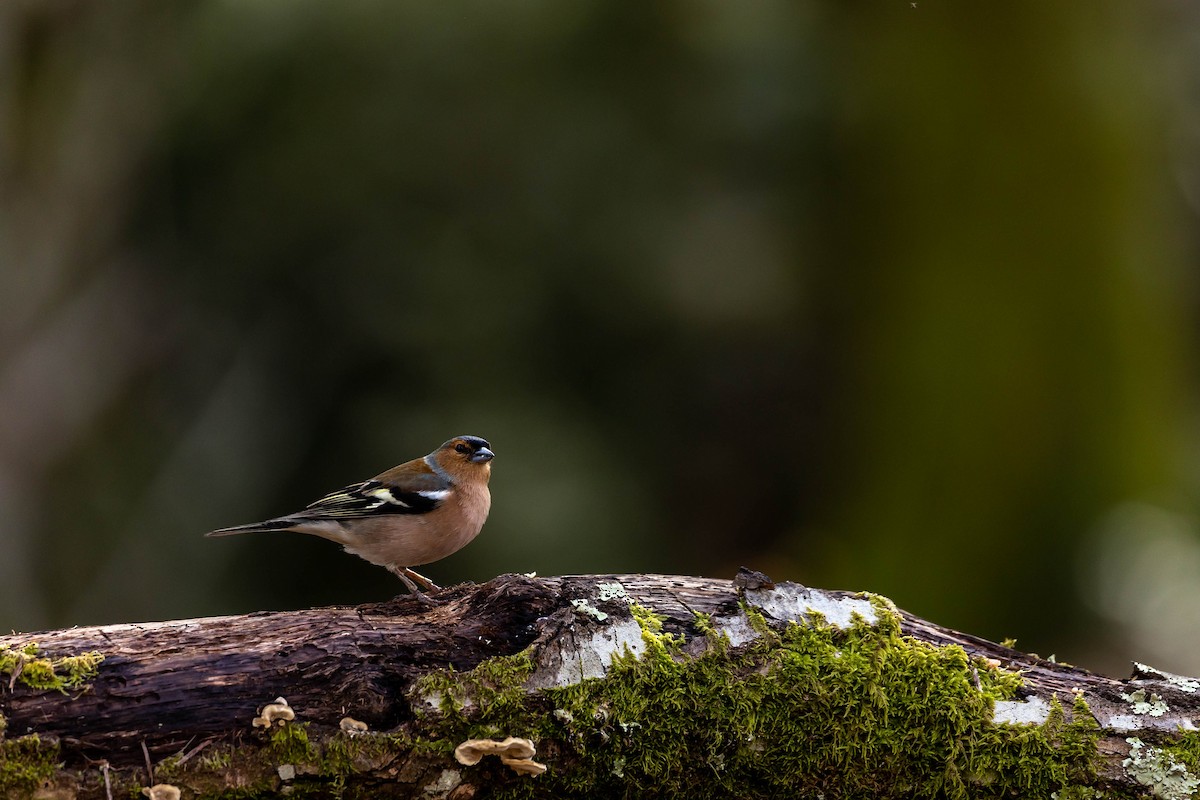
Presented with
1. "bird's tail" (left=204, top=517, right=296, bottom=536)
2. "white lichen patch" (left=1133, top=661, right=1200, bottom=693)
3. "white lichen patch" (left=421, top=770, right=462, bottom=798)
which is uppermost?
"white lichen patch" (left=1133, top=661, right=1200, bottom=693)

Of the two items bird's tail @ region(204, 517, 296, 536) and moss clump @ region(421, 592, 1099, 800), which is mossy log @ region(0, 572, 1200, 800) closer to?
moss clump @ region(421, 592, 1099, 800)

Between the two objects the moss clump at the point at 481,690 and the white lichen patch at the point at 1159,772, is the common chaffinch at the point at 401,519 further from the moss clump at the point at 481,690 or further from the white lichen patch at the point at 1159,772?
the white lichen patch at the point at 1159,772

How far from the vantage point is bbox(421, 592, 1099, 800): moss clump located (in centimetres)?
322

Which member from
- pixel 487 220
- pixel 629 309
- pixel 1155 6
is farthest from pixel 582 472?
pixel 1155 6

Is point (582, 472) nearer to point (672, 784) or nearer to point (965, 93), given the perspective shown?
point (965, 93)

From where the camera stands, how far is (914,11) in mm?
9016

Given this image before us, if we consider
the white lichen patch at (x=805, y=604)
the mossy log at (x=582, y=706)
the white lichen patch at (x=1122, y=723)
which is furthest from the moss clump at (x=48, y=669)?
the white lichen patch at (x=1122, y=723)

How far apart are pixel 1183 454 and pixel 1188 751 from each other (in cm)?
584

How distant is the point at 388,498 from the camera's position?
5.42m

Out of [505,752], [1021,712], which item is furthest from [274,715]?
[1021,712]

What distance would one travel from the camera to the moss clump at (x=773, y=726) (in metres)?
3.22

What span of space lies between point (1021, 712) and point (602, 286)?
879 centimetres

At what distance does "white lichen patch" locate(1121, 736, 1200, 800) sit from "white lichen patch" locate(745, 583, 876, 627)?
888 millimetres

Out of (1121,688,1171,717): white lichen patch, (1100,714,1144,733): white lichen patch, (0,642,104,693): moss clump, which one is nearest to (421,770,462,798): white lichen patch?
(0,642,104,693): moss clump
